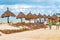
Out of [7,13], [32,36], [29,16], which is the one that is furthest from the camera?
[29,16]

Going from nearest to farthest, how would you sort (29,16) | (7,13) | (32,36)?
(32,36)
(7,13)
(29,16)

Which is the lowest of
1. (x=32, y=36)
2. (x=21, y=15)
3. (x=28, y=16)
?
(x=32, y=36)

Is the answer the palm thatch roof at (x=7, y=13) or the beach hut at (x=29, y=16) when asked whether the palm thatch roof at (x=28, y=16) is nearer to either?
the beach hut at (x=29, y=16)

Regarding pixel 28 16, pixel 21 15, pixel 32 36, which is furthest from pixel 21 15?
pixel 32 36

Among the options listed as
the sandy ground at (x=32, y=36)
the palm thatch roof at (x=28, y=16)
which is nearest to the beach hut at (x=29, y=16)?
the palm thatch roof at (x=28, y=16)

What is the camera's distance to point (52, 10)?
25.1 feet

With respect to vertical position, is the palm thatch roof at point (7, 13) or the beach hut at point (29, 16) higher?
the palm thatch roof at point (7, 13)

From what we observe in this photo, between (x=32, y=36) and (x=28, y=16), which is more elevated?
(x=28, y=16)

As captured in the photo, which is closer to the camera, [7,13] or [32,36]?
[32,36]

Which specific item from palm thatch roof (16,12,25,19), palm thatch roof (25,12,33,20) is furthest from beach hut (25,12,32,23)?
palm thatch roof (16,12,25,19)

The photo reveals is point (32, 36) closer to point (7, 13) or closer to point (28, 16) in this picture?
point (28, 16)

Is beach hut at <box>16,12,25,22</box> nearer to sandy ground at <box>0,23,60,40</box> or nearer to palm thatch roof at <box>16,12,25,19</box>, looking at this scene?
palm thatch roof at <box>16,12,25,19</box>

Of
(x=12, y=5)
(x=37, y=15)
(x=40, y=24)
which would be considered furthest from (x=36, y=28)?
(x=12, y=5)

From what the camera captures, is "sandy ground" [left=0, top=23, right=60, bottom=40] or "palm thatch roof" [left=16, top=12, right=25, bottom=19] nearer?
"sandy ground" [left=0, top=23, right=60, bottom=40]
